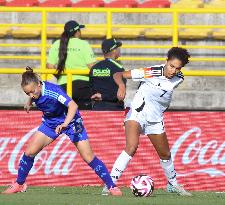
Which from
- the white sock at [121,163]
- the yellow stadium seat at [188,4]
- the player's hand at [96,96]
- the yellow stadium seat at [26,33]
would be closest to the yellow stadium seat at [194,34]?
the yellow stadium seat at [188,4]

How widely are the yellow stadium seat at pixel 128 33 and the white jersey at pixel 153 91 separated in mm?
6056

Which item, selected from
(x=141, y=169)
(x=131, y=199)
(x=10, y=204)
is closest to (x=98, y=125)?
(x=141, y=169)

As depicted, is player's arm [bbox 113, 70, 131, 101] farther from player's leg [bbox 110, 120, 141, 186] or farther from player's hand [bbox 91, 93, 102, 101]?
player's hand [bbox 91, 93, 102, 101]

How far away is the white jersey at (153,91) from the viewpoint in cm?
1330

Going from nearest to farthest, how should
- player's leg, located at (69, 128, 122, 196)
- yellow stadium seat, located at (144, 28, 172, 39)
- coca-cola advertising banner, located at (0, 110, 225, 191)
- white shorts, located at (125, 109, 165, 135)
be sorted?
player's leg, located at (69, 128, 122, 196)
white shorts, located at (125, 109, 165, 135)
coca-cola advertising banner, located at (0, 110, 225, 191)
yellow stadium seat, located at (144, 28, 172, 39)

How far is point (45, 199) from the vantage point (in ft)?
40.0

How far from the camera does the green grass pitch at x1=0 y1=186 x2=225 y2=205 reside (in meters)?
11.7

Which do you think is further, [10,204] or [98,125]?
[98,125]

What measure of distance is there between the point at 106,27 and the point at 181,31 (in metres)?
1.53

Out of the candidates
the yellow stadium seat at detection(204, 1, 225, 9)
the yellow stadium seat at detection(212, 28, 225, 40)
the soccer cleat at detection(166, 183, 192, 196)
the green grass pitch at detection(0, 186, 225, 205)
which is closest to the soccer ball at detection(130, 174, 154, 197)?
the green grass pitch at detection(0, 186, 225, 205)

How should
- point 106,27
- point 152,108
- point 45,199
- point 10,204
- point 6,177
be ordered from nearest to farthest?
point 10,204 < point 45,199 < point 152,108 < point 6,177 < point 106,27

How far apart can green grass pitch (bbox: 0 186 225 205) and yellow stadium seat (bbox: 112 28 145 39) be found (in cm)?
548

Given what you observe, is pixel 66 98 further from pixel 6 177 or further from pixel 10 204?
pixel 6 177

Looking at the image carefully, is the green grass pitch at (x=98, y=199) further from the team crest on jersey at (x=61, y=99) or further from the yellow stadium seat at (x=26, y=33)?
the yellow stadium seat at (x=26, y=33)
